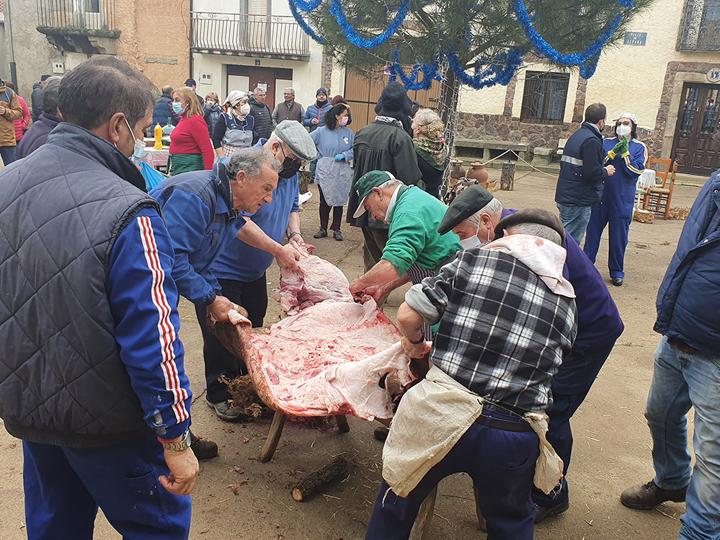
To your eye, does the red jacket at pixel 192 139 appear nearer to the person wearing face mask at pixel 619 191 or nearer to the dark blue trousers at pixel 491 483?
the person wearing face mask at pixel 619 191

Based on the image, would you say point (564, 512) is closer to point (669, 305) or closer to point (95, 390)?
point (669, 305)

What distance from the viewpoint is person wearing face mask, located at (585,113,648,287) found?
7.41 metres

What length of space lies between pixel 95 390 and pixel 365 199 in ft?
7.50

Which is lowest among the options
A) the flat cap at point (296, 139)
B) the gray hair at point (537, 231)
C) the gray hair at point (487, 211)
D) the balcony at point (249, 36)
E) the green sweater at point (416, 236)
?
the green sweater at point (416, 236)

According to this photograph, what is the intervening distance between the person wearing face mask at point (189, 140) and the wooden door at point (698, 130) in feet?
59.4

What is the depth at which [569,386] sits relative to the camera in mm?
2877

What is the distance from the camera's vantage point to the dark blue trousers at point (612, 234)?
7453 millimetres

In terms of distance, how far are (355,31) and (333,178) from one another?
2.28m

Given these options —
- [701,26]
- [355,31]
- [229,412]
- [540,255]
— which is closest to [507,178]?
[355,31]

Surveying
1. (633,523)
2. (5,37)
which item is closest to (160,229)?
(633,523)

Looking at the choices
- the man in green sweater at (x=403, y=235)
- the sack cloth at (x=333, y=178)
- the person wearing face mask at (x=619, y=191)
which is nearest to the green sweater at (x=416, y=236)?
the man in green sweater at (x=403, y=235)

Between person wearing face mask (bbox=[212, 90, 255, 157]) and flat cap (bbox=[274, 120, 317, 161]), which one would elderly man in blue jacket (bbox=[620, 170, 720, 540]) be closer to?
flat cap (bbox=[274, 120, 317, 161])

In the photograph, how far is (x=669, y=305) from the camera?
9.03ft

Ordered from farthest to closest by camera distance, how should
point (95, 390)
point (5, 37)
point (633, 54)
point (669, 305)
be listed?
point (5, 37), point (633, 54), point (669, 305), point (95, 390)
